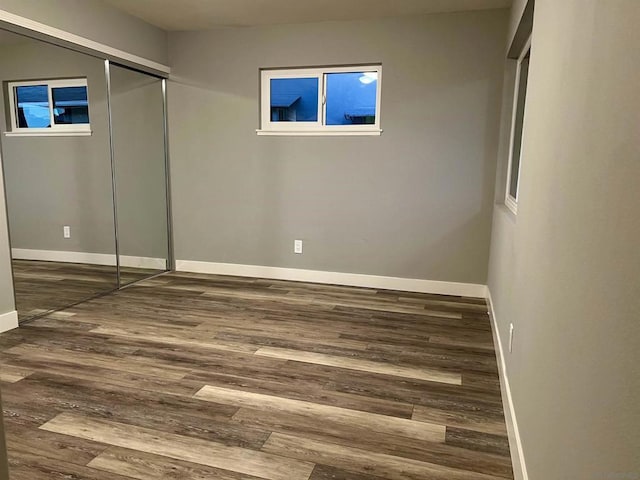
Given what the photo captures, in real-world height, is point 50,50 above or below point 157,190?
above

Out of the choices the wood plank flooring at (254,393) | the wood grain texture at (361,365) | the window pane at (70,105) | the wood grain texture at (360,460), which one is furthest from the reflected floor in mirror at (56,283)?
the wood grain texture at (360,460)

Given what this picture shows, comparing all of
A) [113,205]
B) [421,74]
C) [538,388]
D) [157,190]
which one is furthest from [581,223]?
[157,190]

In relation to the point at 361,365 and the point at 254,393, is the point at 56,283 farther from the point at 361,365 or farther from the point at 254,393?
the point at 361,365

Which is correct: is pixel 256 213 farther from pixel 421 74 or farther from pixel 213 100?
pixel 421 74

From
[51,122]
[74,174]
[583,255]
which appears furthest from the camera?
[74,174]

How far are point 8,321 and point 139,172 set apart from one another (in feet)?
5.76

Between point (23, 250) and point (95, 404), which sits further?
point (23, 250)

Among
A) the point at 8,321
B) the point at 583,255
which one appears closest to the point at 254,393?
the point at 583,255

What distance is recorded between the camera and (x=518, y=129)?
138 inches

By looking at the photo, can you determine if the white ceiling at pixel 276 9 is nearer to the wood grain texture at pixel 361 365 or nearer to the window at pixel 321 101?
the window at pixel 321 101

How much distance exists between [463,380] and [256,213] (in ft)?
9.00

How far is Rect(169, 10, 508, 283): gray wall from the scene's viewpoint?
156 inches

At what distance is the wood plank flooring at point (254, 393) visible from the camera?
6.02 ft

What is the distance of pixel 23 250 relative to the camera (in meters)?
3.35
